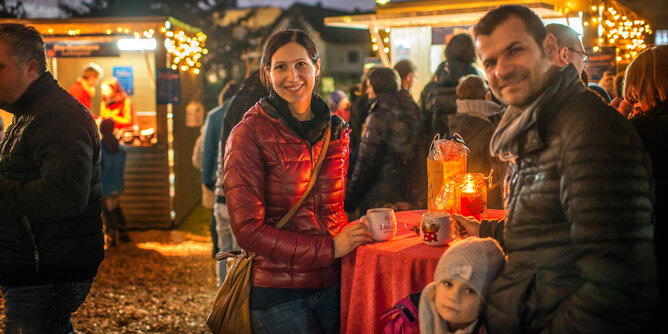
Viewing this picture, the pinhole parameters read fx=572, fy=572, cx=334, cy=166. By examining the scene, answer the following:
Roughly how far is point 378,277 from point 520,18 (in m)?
1.39

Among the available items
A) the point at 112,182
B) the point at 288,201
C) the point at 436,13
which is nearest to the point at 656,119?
the point at 288,201

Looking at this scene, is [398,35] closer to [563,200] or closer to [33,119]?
[33,119]

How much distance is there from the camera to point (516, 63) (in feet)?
5.94

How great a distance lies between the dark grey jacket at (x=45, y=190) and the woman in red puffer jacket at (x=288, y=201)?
0.75m

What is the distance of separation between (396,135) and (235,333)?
3040mm

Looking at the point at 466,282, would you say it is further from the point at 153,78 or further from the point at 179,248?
the point at 153,78

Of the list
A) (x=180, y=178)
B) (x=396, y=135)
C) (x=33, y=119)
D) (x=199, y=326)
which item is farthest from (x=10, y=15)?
(x=33, y=119)

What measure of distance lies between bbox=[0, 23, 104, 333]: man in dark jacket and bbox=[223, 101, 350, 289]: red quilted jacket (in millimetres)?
779

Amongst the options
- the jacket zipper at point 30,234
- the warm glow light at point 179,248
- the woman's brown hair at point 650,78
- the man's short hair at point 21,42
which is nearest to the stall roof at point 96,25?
the warm glow light at point 179,248

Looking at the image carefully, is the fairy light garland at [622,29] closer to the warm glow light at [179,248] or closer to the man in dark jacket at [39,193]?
the warm glow light at [179,248]

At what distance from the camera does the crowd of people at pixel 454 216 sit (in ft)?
5.07

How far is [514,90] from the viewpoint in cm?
182

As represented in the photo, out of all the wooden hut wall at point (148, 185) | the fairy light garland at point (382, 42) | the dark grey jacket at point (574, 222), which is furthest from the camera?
the fairy light garland at point (382, 42)

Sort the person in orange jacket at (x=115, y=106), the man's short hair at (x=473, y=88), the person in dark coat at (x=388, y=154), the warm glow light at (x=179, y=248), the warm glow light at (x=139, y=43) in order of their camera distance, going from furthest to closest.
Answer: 1. the person in orange jacket at (x=115, y=106)
2. the warm glow light at (x=139, y=43)
3. the warm glow light at (x=179, y=248)
4. the person in dark coat at (x=388, y=154)
5. the man's short hair at (x=473, y=88)
